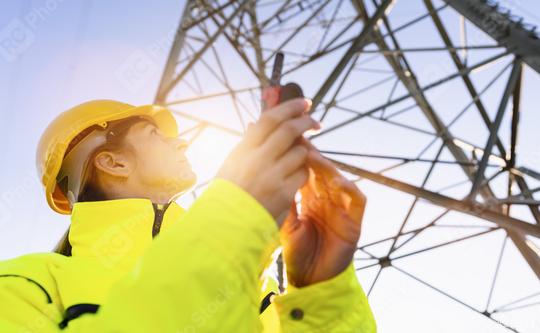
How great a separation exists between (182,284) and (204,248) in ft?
0.23

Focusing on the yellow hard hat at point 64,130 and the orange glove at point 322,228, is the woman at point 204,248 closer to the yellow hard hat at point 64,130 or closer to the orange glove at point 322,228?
the orange glove at point 322,228

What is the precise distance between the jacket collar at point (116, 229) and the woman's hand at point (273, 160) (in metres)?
0.59

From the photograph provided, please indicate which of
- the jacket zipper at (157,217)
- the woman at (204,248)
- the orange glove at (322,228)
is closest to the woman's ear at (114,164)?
the woman at (204,248)

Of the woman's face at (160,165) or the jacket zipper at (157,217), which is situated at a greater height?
the woman's face at (160,165)

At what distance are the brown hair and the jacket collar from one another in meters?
0.31

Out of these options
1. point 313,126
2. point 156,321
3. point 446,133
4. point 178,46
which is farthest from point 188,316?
point 178,46

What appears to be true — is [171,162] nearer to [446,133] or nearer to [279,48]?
[446,133]

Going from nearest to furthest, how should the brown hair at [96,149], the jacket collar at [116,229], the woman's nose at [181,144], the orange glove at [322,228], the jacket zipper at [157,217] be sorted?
the orange glove at [322,228] → the jacket collar at [116,229] → the jacket zipper at [157,217] → the brown hair at [96,149] → the woman's nose at [181,144]

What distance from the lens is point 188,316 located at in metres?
0.68

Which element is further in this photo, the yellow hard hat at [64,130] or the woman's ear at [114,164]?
the yellow hard hat at [64,130]

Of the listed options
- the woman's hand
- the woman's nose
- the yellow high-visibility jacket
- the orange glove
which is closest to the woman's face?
the woman's nose

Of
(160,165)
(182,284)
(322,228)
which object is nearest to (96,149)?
(160,165)

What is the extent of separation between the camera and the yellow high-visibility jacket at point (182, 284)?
0.68m

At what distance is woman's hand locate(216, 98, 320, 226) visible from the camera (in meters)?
0.77
